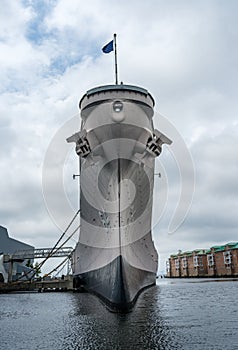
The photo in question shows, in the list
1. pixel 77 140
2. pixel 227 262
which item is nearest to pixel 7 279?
pixel 77 140

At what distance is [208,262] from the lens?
102m

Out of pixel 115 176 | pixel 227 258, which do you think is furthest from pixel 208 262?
pixel 115 176

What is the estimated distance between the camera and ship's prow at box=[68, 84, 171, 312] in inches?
788

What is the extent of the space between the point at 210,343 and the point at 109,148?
13.4 m

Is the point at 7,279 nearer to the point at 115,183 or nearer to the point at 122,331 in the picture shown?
the point at 115,183

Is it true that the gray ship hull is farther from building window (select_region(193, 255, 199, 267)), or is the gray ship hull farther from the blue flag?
building window (select_region(193, 255, 199, 267))

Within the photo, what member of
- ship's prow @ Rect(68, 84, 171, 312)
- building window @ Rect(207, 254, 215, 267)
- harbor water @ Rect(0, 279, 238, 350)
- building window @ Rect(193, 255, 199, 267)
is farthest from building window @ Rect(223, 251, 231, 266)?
harbor water @ Rect(0, 279, 238, 350)

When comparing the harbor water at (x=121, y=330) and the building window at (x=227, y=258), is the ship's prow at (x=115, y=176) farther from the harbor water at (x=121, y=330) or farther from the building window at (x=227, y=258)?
the building window at (x=227, y=258)

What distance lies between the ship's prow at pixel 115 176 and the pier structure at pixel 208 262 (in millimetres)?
70354

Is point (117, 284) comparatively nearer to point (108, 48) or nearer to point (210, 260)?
point (108, 48)

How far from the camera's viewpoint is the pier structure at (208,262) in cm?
8912

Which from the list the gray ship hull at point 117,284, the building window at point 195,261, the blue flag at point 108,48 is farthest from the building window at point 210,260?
the blue flag at point 108,48

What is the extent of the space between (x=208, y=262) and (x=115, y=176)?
87863mm

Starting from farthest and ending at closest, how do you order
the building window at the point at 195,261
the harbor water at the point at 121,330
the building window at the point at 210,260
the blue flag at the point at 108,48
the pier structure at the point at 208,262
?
the building window at the point at 195,261 → the building window at the point at 210,260 → the pier structure at the point at 208,262 → the blue flag at the point at 108,48 → the harbor water at the point at 121,330
